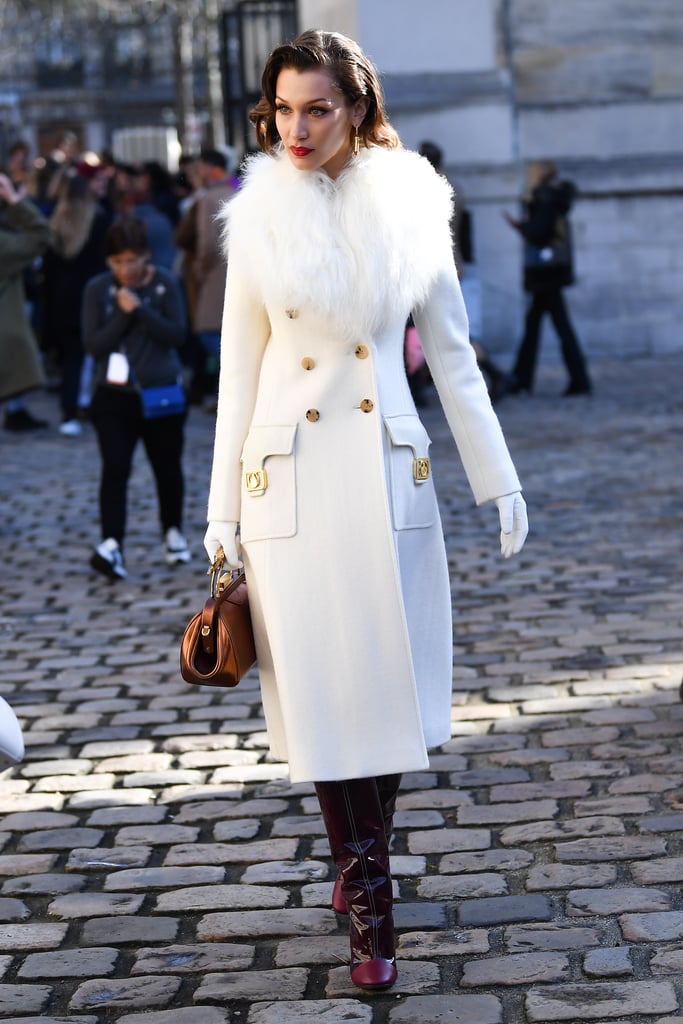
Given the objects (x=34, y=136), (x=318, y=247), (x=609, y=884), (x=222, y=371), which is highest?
(x=318, y=247)

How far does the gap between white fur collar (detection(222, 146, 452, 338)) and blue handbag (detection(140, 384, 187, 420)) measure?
4.36m

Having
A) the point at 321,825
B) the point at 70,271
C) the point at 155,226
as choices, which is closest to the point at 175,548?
the point at 321,825

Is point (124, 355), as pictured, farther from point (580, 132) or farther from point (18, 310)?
point (580, 132)

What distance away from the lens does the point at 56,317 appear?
12984 millimetres

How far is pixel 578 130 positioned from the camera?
17250mm

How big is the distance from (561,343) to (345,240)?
10675mm

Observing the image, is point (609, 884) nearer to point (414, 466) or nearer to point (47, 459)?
point (414, 466)

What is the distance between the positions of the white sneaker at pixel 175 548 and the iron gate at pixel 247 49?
8962 mm

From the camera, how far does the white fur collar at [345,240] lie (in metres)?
3.48

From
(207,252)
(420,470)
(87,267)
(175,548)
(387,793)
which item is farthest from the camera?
(87,267)

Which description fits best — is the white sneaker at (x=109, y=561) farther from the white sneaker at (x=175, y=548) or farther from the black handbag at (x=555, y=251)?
the black handbag at (x=555, y=251)

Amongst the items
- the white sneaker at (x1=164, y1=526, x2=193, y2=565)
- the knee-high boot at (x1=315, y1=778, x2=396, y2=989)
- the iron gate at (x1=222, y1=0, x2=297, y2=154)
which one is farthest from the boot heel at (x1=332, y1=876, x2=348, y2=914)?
the iron gate at (x1=222, y1=0, x2=297, y2=154)

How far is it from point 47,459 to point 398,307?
28.4 ft

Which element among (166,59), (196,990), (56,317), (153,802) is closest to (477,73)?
(56,317)
